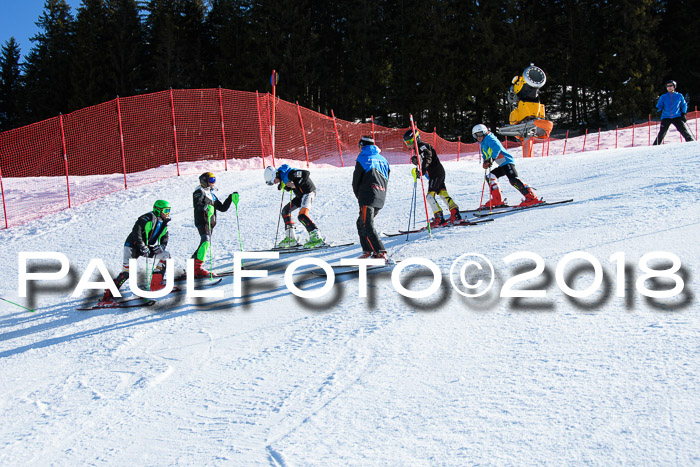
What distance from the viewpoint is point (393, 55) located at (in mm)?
38344

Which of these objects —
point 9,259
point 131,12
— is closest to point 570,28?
point 131,12

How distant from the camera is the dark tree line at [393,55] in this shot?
34562mm

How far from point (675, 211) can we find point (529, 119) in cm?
1033

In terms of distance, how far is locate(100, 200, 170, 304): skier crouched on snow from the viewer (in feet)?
23.5

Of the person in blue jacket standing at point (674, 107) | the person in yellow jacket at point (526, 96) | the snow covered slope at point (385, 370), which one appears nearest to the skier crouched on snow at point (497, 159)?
the snow covered slope at point (385, 370)

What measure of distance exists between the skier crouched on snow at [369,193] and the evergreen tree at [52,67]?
32.5 metres

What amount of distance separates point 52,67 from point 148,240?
36.3 m

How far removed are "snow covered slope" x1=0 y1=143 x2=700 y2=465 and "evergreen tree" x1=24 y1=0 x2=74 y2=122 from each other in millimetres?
33324

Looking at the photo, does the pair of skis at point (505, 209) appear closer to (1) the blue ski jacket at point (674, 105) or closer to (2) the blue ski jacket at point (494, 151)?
(2) the blue ski jacket at point (494, 151)

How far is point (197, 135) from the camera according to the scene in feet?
65.3

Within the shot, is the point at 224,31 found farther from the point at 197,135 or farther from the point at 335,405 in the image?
the point at 335,405

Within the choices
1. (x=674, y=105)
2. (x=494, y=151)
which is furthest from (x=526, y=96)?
(x=494, y=151)

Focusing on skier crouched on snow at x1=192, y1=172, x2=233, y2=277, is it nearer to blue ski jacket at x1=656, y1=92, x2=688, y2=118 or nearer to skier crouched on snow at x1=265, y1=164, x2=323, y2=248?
skier crouched on snow at x1=265, y1=164, x2=323, y2=248

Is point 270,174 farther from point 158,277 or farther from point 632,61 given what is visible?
point 632,61
